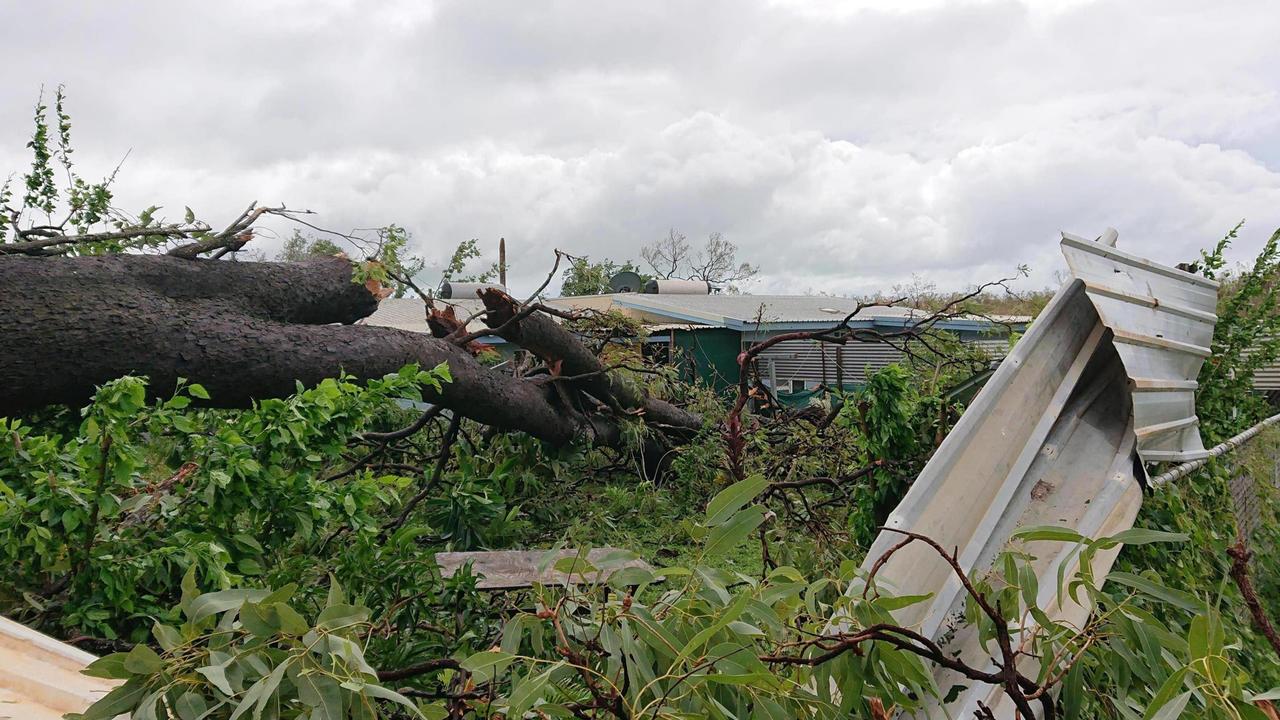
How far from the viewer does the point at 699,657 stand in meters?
1.05

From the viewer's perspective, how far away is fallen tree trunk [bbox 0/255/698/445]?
3.32 m

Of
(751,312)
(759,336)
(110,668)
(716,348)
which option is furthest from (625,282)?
(110,668)

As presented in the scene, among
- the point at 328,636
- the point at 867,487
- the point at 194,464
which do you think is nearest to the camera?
the point at 328,636

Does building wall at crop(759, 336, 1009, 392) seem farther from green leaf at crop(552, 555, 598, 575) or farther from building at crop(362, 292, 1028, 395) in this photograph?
green leaf at crop(552, 555, 598, 575)

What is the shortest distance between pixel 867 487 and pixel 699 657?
2.78 m

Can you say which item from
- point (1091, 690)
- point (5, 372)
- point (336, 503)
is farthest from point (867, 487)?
point (5, 372)

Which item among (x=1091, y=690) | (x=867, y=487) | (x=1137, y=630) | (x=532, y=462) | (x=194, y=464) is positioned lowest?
(x=532, y=462)

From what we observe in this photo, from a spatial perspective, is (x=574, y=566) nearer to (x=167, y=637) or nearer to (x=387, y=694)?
(x=387, y=694)

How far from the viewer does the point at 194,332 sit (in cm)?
370

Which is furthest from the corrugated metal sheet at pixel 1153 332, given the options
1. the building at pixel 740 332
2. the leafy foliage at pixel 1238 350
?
the building at pixel 740 332

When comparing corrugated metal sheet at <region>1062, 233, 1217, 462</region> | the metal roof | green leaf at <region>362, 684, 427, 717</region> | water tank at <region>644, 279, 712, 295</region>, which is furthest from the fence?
water tank at <region>644, 279, 712, 295</region>

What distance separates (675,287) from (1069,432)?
16658mm

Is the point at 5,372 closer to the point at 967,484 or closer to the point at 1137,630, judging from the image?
the point at 967,484

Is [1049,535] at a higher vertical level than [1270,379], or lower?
higher
